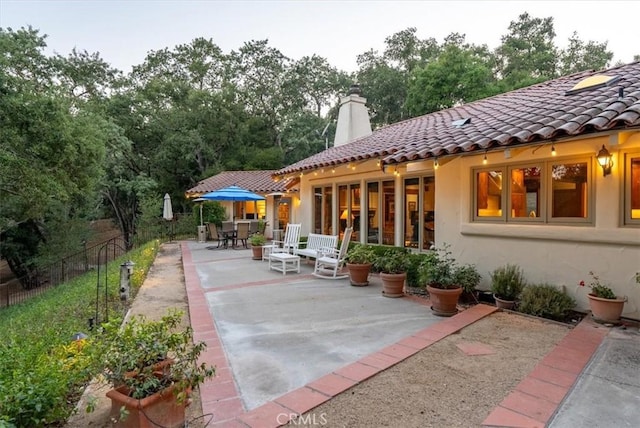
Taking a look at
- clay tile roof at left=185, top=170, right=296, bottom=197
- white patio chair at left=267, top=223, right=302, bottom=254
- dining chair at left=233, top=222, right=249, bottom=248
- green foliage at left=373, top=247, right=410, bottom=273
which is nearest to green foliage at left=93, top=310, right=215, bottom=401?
green foliage at left=373, top=247, right=410, bottom=273

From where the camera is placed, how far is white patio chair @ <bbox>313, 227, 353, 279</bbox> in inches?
306

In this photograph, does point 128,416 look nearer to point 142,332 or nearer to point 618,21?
point 142,332

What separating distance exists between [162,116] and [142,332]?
2581 centimetres

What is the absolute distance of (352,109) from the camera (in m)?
12.6

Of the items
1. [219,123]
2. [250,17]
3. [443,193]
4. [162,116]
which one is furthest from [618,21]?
[162,116]

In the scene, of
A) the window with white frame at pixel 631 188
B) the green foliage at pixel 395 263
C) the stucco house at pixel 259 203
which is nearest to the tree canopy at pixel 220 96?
the stucco house at pixel 259 203

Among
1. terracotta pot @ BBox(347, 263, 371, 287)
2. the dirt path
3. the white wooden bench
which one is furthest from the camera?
the white wooden bench

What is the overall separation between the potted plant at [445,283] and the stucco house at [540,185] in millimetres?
642

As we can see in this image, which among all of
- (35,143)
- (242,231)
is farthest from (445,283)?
(35,143)

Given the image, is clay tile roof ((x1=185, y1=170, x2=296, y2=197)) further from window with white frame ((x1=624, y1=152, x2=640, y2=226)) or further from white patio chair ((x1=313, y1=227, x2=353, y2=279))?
window with white frame ((x1=624, y1=152, x2=640, y2=226))

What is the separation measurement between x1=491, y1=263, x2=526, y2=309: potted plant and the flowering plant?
0.78 metres

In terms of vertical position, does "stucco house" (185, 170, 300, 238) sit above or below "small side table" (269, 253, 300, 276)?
above

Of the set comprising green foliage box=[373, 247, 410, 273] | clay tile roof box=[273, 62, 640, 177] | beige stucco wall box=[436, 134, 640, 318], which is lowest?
green foliage box=[373, 247, 410, 273]

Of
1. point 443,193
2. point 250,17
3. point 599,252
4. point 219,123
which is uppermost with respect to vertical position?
point 250,17
